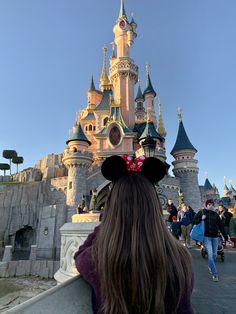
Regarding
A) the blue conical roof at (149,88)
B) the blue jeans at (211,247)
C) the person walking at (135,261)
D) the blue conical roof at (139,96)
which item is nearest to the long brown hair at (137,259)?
the person walking at (135,261)

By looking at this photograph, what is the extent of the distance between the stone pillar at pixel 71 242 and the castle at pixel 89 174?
16.5 m

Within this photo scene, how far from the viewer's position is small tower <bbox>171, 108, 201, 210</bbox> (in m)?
26.3

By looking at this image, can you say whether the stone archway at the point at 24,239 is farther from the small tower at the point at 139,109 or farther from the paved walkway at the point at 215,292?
the paved walkway at the point at 215,292

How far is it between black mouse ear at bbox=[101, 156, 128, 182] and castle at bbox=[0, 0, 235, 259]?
63.9ft

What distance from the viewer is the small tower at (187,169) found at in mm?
26266

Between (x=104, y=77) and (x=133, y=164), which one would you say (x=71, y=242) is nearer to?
(x=133, y=164)

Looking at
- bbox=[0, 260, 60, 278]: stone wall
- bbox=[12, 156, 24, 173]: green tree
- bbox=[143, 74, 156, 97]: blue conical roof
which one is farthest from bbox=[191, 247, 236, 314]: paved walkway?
bbox=[12, 156, 24, 173]: green tree

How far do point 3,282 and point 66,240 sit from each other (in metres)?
13.0

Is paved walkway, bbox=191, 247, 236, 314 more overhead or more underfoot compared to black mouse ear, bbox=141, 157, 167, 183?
more underfoot

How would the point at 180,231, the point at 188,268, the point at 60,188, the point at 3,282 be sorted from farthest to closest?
the point at 60,188 → the point at 3,282 → the point at 180,231 → the point at 188,268

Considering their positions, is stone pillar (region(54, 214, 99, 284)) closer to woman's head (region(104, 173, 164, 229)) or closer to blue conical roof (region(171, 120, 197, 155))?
woman's head (region(104, 173, 164, 229))

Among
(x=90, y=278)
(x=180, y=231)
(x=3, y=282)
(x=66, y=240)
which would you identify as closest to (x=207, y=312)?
(x=66, y=240)

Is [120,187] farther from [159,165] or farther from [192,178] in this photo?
[192,178]

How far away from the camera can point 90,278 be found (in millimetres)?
A: 1279
